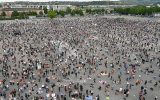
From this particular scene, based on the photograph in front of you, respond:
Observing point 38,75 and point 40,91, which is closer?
point 40,91

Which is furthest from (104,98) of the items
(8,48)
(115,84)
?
(8,48)

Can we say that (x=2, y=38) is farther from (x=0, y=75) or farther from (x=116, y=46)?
(x=0, y=75)

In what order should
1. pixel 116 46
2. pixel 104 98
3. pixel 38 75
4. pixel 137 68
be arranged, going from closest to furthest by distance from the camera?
pixel 104 98
pixel 38 75
pixel 137 68
pixel 116 46

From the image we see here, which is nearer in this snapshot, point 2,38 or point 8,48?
point 8,48

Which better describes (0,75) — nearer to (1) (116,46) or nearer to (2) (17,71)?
(2) (17,71)

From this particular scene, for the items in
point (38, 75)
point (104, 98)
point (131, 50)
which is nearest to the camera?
point (104, 98)

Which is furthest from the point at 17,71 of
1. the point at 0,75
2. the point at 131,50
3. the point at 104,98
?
the point at 131,50
